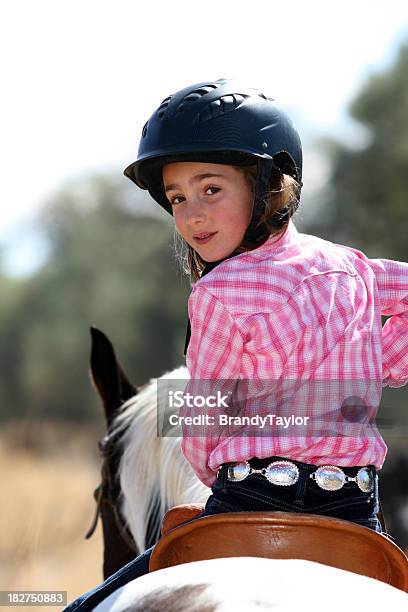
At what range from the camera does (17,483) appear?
14984 millimetres

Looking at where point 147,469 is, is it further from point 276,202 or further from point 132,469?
point 276,202

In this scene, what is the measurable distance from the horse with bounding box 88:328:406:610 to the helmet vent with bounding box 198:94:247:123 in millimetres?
1265

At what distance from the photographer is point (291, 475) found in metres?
2.14

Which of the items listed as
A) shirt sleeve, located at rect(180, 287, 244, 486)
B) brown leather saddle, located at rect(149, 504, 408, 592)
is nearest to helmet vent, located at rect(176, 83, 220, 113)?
shirt sleeve, located at rect(180, 287, 244, 486)

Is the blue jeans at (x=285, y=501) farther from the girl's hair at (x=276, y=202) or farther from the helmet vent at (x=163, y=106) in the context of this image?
the helmet vent at (x=163, y=106)

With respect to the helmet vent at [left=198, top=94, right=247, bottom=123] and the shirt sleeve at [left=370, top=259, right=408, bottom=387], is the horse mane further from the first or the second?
the helmet vent at [left=198, top=94, right=247, bottom=123]

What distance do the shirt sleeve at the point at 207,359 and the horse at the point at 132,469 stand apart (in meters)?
0.87

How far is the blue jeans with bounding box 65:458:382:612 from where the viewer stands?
2143mm

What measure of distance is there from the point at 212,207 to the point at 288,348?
478 mm

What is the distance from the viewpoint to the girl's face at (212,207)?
97.0 inches

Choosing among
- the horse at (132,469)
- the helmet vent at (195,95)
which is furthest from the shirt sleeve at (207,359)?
the horse at (132,469)

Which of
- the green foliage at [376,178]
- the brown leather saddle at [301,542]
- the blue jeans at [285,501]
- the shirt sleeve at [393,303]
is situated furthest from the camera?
the green foliage at [376,178]

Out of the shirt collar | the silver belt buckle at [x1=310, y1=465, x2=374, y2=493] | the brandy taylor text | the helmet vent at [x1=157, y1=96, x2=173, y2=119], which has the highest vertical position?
the helmet vent at [x1=157, y1=96, x2=173, y2=119]

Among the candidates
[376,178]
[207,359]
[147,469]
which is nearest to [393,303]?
[207,359]
